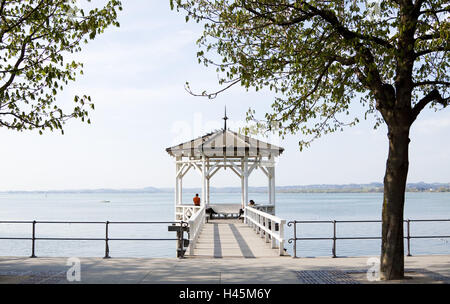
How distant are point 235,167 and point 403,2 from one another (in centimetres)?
1517

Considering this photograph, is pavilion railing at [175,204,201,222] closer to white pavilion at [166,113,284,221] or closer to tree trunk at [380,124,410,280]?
white pavilion at [166,113,284,221]

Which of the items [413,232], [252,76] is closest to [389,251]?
[252,76]

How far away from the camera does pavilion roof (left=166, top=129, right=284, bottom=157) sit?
75.3ft

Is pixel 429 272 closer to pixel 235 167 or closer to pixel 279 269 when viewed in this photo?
pixel 279 269

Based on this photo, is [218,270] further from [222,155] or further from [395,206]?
[222,155]

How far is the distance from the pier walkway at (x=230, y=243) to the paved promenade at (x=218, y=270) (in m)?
0.95

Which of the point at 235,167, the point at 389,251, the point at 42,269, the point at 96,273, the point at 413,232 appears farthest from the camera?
the point at 413,232

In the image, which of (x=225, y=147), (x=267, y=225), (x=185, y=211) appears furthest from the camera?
(x=185, y=211)

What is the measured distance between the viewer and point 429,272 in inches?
383

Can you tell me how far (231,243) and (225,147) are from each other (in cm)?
834

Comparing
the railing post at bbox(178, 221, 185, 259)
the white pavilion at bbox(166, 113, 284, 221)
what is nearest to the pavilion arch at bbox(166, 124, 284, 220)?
the white pavilion at bbox(166, 113, 284, 221)

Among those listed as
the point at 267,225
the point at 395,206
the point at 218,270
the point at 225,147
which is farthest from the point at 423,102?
the point at 225,147

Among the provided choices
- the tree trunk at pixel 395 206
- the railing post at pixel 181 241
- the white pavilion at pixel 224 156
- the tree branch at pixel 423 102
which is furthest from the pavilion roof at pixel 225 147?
the tree trunk at pixel 395 206

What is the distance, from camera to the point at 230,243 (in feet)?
49.9
